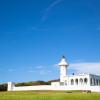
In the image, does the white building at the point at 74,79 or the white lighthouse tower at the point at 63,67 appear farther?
the white lighthouse tower at the point at 63,67

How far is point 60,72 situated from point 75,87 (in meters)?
18.2

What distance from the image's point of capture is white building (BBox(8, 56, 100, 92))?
75.9m

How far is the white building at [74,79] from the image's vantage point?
271 feet

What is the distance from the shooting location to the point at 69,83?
3452 inches

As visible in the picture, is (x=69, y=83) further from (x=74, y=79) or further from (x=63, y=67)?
(x=63, y=67)

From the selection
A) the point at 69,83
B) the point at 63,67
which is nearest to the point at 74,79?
the point at 69,83

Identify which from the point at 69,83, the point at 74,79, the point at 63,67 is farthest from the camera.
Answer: the point at 63,67

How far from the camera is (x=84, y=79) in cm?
8406

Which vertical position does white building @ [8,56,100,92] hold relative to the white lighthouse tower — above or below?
below

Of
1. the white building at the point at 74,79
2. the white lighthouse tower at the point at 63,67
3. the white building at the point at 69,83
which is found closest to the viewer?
the white building at the point at 69,83

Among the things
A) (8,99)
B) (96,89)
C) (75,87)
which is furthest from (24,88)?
(8,99)

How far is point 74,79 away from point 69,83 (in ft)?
6.71

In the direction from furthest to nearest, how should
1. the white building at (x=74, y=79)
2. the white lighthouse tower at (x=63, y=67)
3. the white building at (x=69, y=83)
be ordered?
the white lighthouse tower at (x=63, y=67) < the white building at (x=74, y=79) < the white building at (x=69, y=83)


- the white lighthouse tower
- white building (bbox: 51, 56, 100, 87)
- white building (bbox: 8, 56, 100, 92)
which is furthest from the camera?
the white lighthouse tower
